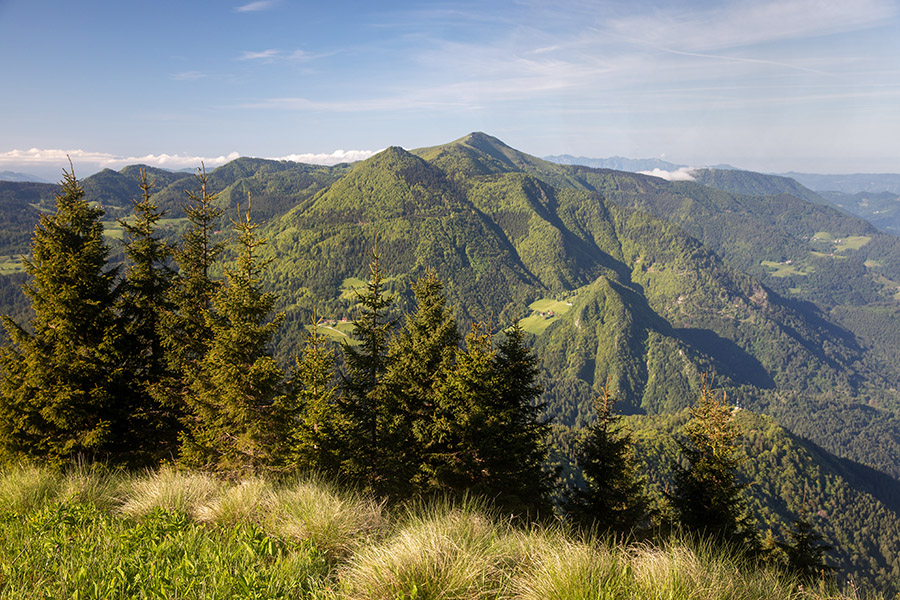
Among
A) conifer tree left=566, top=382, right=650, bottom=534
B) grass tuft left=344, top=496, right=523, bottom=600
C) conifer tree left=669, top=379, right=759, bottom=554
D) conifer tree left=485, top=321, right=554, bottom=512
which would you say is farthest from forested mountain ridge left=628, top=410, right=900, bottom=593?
grass tuft left=344, top=496, right=523, bottom=600

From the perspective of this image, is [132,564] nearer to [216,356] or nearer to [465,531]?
[465,531]

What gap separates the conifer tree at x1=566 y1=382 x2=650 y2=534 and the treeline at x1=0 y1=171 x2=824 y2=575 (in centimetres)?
10

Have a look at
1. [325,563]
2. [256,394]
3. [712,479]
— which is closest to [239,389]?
[256,394]

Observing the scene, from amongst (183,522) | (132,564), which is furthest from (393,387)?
(132,564)

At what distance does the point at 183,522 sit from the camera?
18.1ft

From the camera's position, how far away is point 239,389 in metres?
15.3

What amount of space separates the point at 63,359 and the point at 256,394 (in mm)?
7155

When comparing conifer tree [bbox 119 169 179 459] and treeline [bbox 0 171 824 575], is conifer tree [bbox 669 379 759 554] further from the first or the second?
conifer tree [bbox 119 169 179 459]

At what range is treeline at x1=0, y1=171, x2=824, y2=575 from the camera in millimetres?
15289

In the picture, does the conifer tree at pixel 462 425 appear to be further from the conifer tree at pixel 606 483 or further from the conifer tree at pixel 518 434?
the conifer tree at pixel 606 483

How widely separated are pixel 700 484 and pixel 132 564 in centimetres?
2361

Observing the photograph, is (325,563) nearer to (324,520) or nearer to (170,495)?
(324,520)

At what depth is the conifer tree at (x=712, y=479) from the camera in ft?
64.6

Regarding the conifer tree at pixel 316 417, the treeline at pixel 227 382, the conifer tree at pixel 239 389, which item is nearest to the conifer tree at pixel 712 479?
the treeline at pixel 227 382
